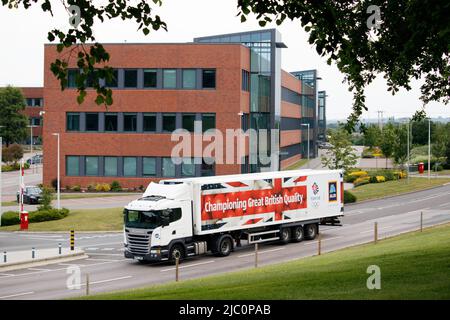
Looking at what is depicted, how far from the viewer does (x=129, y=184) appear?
218 feet

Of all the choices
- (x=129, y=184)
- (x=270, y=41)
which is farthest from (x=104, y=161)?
(x=270, y=41)

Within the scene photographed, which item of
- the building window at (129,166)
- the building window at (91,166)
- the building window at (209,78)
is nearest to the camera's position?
the building window at (209,78)

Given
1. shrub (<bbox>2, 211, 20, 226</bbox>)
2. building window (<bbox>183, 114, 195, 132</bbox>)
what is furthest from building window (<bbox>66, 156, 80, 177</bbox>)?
shrub (<bbox>2, 211, 20, 226</bbox>)

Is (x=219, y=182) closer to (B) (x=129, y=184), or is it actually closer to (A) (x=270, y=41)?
(B) (x=129, y=184)

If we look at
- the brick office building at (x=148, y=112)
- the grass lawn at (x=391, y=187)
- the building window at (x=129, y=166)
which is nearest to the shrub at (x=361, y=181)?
the grass lawn at (x=391, y=187)

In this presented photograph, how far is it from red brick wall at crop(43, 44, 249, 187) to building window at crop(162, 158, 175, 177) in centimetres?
74

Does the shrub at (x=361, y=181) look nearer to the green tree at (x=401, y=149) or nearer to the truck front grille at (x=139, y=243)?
the green tree at (x=401, y=149)

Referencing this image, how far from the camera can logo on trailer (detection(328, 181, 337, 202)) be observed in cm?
3675

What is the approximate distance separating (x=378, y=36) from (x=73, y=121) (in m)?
52.7

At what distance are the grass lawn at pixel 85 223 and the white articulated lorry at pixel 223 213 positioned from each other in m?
13.6

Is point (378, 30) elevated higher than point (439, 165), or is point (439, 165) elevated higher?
point (378, 30)

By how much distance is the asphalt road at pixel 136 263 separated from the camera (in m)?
25.0
